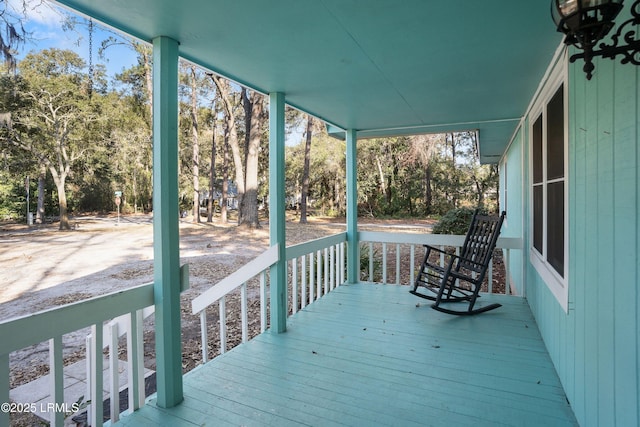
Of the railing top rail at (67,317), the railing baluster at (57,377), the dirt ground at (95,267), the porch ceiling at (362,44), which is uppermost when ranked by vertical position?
the porch ceiling at (362,44)

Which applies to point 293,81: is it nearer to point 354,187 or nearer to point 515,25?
point 515,25

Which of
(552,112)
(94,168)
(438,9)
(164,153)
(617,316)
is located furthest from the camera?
(94,168)

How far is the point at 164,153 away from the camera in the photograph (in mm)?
2018

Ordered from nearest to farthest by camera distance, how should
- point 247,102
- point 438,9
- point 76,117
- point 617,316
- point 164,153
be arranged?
point 617,316, point 438,9, point 164,153, point 76,117, point 247,102

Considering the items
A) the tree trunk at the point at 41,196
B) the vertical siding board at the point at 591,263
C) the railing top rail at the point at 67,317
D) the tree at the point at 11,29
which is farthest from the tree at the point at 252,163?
the vertical siding board at the point at 591,263

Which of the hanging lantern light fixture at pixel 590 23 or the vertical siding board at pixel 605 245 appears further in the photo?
the vertical siding board at pixel 605 245

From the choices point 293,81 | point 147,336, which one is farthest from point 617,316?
point 147,336

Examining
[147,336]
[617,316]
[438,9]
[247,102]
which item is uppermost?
[247,102]

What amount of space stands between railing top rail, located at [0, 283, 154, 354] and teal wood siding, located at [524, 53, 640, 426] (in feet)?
7.34

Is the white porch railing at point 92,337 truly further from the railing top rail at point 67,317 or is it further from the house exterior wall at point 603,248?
the house exterior wall at point 603,248

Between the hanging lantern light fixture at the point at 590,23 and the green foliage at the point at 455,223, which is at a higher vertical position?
the hanging lantern light fixture at the point at 590,23

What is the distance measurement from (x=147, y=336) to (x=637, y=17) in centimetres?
540

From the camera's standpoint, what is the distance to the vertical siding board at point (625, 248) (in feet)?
3.74

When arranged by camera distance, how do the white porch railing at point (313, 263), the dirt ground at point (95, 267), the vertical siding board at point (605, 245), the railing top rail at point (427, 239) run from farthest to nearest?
the dirt ground at point (95, 267), the railing top rail at point (427, 239), the white porch railing at point (313, 263), the vertical siding board at point (605, 245)
